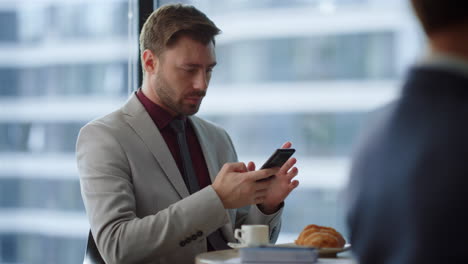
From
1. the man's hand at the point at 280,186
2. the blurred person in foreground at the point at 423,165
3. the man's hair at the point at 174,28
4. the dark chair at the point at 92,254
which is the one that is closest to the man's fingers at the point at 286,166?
the man's hand at the point at 280,186

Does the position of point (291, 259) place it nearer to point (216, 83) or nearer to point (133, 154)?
point (133, 154)

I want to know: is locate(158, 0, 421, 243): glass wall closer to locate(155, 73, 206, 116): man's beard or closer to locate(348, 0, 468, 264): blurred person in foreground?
locate(155, 73, 206, 116): man's beard

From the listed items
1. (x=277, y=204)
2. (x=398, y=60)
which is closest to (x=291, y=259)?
(x=277, y=204)

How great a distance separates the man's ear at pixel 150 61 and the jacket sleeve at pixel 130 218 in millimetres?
424

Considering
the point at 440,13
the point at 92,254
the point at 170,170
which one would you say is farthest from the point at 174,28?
the point at 440,13

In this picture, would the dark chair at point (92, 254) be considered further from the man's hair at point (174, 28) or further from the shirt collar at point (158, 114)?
the man's hair at point (174, 28)

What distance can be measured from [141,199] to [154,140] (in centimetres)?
22

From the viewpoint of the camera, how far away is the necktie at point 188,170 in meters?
2.25

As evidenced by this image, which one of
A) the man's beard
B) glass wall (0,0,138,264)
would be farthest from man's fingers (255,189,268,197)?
glass wall (0,0,138,264)

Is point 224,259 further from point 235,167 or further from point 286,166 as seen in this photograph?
point 286,166

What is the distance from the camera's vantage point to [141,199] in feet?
7.11

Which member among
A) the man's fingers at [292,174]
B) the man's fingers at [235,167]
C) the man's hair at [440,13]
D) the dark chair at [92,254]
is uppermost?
the man's hair at [440,13]

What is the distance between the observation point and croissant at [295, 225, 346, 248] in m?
1.85

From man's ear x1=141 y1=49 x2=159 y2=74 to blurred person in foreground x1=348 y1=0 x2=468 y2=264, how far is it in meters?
1.63
